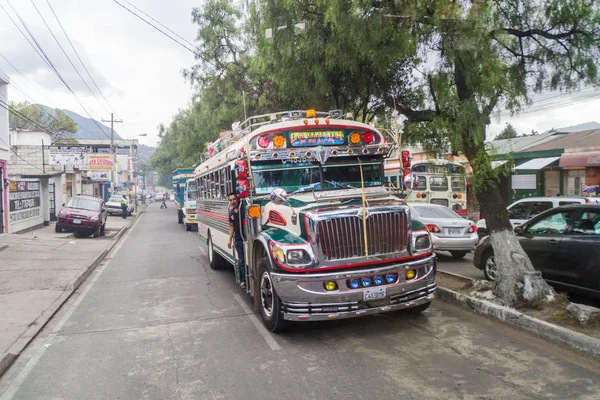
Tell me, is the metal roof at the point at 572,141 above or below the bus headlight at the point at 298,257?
above

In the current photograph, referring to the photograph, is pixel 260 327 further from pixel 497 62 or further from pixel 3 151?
pixel 3 151

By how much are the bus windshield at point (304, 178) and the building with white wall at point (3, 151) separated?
1577 centimetres

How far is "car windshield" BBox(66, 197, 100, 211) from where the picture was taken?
2117 centimetres

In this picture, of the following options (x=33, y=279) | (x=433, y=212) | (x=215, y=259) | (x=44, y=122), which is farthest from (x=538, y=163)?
(x=44, y=122)

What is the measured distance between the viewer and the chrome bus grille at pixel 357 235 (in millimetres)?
5574

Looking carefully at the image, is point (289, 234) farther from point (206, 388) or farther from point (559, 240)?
point (559, 240)

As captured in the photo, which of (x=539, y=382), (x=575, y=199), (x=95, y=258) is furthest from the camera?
(x=95, y=258)

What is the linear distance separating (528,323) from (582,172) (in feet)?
52.5

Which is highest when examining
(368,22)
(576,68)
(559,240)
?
(368,22)

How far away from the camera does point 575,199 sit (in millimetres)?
11477

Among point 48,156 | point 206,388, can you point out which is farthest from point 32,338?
point 48,156

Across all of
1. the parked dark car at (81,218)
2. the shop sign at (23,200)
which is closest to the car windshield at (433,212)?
the parked dark car at (81,218)

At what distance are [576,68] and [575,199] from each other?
18.0 feet

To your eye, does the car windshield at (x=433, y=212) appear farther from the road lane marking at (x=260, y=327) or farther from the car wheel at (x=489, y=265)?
the road lane marking at (x=260, y=327)
